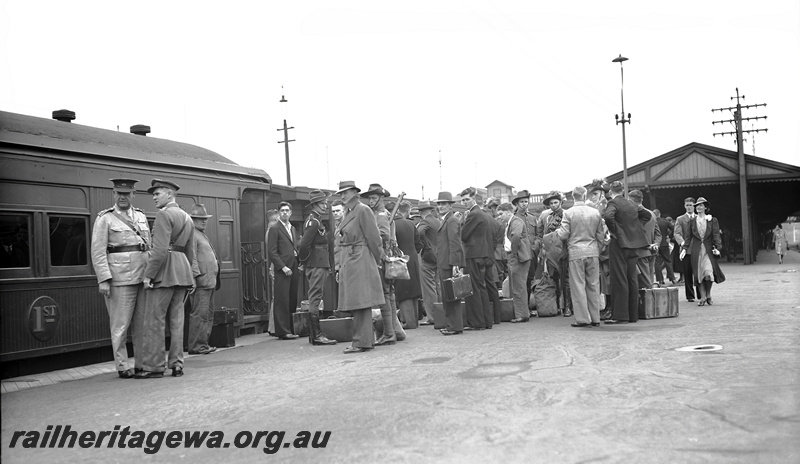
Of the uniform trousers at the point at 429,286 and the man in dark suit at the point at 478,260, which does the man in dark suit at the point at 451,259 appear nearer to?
the man in dark suit at the point at 478,260

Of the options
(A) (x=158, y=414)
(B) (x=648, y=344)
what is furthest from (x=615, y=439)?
(B) (x=648, y=344)

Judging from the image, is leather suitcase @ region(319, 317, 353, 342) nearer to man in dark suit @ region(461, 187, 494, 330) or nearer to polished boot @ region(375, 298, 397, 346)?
polished boot @ region(375, 298, 397, 346)

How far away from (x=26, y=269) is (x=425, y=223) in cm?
674

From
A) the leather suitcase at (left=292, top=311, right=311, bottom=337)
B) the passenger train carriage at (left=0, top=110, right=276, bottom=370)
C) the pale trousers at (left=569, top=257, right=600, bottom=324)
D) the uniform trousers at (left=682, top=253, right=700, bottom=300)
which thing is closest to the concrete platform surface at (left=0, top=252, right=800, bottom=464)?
the passenger train carriage at (left=0, top=110, right=276, bottom=370)

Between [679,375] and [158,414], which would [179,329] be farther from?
[679,375]

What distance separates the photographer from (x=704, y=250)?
13.9 metres

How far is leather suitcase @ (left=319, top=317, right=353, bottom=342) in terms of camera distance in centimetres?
1127

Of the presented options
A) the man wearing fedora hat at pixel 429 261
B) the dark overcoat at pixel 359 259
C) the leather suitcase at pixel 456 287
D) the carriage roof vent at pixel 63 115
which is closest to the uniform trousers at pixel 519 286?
the man wearing fedora hat at pixel 429 261

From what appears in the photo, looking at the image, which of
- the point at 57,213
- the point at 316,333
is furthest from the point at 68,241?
the point at 316,333

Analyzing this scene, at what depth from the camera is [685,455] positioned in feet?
14.6

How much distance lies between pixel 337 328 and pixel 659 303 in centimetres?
525

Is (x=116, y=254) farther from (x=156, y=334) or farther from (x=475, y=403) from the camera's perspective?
(x=475, y=403)

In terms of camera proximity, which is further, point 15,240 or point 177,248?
point 15,240

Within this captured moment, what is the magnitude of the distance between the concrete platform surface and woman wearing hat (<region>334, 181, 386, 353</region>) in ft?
1.74
